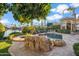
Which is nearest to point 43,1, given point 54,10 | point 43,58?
point 54,10

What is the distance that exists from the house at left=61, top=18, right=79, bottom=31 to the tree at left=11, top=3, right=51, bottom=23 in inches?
7.6

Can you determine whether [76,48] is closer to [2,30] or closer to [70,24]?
[70,24]

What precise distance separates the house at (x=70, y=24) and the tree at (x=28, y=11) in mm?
192

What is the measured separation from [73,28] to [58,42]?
0.20 metres

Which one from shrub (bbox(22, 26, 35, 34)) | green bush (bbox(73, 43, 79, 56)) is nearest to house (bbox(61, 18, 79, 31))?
green bush (bbox(73, 43, 79, 56))

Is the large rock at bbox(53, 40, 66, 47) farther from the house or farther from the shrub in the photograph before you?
the shrub

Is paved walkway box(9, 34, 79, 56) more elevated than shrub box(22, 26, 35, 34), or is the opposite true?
shrub box(22, 26, 35, 34)

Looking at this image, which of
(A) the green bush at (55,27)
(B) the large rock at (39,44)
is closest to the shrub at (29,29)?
(B) the large rock at (39,44)

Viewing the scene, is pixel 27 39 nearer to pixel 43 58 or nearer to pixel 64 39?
pixel 43 58

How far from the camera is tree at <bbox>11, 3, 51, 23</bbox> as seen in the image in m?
1.67

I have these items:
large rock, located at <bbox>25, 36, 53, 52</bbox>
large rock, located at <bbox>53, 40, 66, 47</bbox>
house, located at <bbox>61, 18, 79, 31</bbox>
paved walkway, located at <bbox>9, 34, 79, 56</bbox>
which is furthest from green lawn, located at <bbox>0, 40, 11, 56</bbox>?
house, located at <bbox>61, 18, 79, 31</bbox>

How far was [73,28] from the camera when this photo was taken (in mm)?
1689

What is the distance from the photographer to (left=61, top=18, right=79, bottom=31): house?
1673mm

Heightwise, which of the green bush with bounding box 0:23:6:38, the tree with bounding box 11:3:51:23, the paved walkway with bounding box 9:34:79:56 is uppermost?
the tree with bounding box 11:3:51:23
